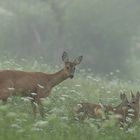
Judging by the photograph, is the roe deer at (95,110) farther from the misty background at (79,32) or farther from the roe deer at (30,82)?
the misty background at (79,32)

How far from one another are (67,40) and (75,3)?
4447mm

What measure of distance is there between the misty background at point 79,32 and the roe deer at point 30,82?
36.5 meters

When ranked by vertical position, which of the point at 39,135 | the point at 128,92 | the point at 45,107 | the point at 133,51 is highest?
the point at 133,51

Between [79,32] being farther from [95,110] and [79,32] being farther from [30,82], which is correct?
[95,110]

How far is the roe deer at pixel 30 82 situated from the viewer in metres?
13.1

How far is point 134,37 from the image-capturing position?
5656 centimetres

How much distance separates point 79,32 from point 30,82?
1625 inches

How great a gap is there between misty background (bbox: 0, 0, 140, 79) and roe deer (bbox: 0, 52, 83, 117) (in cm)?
3646

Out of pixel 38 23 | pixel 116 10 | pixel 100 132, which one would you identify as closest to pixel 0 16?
pixel 38 23

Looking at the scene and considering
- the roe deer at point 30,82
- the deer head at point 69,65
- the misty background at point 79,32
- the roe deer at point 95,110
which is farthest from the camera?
the misty background at point 79,32

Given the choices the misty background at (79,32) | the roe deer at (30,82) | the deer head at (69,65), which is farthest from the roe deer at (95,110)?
the misty background at (79,32)

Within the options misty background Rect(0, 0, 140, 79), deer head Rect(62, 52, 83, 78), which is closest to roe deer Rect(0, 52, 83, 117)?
deer head Rect(62, 52, 83, 78)

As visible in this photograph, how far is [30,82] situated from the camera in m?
14.0

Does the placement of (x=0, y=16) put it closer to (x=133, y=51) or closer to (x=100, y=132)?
(x=133, y=51)
